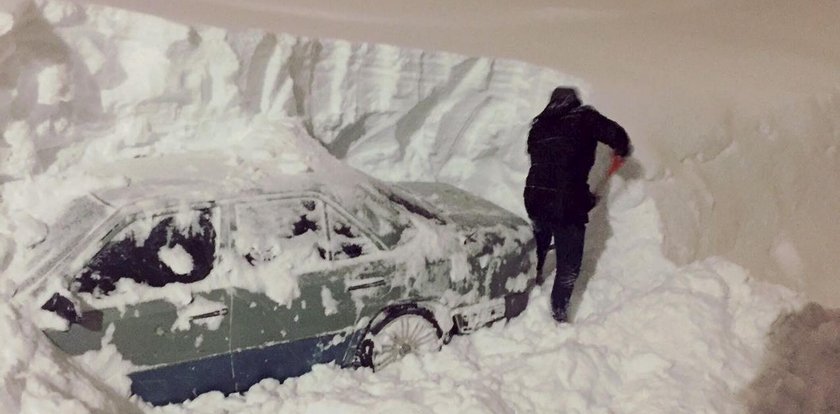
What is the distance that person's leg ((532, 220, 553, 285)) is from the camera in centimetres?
433

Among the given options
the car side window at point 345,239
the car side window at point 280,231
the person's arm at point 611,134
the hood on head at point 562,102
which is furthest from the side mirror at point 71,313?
the person's arm at point 611,134

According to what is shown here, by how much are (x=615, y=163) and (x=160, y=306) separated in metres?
2.81

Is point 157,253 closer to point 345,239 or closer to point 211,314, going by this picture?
point 211,314

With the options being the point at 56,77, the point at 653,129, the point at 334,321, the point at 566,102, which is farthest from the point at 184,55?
the point at 653,129

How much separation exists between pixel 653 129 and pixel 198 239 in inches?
124

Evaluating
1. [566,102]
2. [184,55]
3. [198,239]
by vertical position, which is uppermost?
[184,55]

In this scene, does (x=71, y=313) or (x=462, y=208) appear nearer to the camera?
(x=71, y=313)

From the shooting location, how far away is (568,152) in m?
4.10

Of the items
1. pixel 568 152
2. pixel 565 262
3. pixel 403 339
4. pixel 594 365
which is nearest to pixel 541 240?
pixel 565 262

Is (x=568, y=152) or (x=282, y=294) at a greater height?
(x=568, y=152)

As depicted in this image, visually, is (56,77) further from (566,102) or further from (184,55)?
(566,102)

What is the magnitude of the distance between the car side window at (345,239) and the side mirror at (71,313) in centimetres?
113

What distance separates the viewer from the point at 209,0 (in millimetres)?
5301

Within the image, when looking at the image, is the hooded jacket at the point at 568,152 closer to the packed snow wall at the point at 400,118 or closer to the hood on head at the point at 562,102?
the hood on head at the point at 562,102
